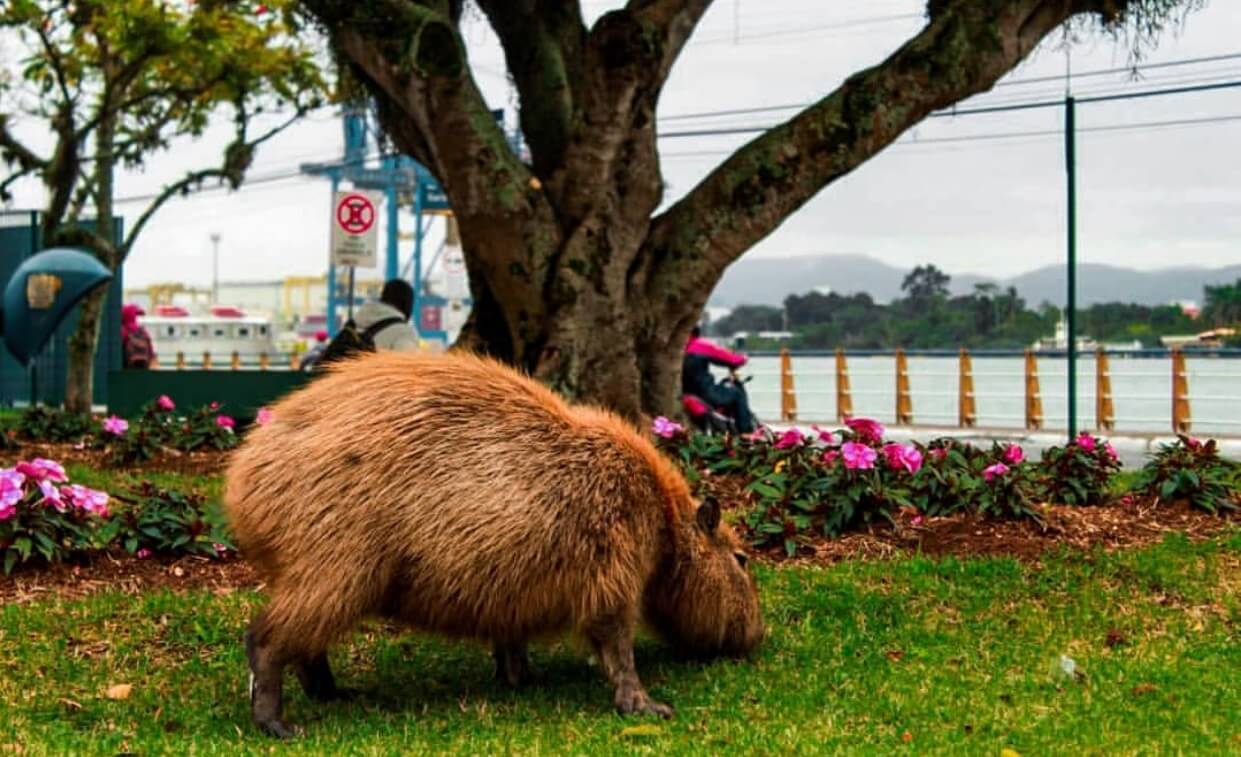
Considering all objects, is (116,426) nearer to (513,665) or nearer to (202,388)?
(202,388)

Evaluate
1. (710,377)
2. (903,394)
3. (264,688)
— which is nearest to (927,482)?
(264,688)

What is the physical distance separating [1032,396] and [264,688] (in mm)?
16869

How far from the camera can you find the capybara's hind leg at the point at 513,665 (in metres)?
5.46

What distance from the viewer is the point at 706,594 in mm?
5398

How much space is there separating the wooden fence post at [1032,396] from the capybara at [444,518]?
15521 mm

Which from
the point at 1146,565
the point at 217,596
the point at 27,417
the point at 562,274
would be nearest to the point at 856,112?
the point at 562,274

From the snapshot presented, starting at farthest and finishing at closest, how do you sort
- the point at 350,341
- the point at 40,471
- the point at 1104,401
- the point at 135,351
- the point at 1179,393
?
the point at 135,351 < the point at 1104,401 < the point at 1179,393 < the point at 350,341 < the point at 40,471

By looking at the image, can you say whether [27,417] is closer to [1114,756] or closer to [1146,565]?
[1146,565]

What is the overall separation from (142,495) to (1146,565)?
482 centimetres

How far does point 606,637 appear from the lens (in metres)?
4.98

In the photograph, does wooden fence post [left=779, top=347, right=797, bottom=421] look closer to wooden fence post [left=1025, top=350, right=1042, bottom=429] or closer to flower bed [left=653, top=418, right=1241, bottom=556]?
wooden fence post [left=1025, top=350, right=1042, bottom=429]

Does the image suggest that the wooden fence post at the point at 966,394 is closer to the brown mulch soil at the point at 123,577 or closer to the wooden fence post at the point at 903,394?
the wooden fence post at the point at 903,394

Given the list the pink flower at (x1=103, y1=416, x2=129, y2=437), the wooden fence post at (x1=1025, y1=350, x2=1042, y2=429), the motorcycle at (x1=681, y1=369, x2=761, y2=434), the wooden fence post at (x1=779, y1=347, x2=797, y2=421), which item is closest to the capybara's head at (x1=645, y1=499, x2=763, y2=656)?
the pink flower at (x1=103, y1=416, x2=129, y2=437)

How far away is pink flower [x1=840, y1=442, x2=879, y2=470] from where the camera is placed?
716 centimetres
